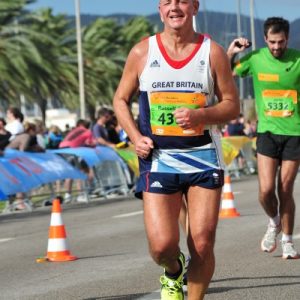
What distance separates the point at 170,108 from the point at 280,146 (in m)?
3.60

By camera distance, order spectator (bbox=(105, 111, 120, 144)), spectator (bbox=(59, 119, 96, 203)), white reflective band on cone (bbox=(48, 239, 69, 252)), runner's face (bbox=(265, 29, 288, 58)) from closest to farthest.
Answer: runner's face (bbox=(265, 29, 288, 58)), white reflective band on cone (bbox=(48, 239, 69, 252)), spectator (bbox=(59, 119, 96, 203)), spectator (bbox=(105, 111, 120, 144))

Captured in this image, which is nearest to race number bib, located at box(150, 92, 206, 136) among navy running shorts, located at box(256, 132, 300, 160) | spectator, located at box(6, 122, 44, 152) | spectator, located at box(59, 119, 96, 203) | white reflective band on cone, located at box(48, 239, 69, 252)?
navy running shorts, located at box(256, 132, 300, 160)

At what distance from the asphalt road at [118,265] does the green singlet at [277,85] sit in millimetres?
1284

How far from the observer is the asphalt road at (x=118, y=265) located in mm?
7918

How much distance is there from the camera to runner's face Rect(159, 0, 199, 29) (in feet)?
20.4

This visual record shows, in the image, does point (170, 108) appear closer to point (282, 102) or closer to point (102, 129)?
point (282, 102)

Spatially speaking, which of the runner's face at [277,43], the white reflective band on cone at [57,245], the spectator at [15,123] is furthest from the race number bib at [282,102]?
the spectator at [15,123]

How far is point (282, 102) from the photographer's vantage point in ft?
31.3

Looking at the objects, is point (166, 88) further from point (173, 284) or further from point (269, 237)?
point (269, 237)

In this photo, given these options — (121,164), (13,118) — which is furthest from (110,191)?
(13,118)

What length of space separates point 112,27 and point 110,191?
36627mm

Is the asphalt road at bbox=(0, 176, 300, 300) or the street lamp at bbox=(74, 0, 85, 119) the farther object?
the street lamp at bbox=(74, 0, 85, 119)

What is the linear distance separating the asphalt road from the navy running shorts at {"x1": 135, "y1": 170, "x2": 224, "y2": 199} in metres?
1.51

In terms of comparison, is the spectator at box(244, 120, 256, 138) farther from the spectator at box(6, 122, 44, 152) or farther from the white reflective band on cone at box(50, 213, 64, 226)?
the white reflective band on cone at box(50, 213, 64, 226)
